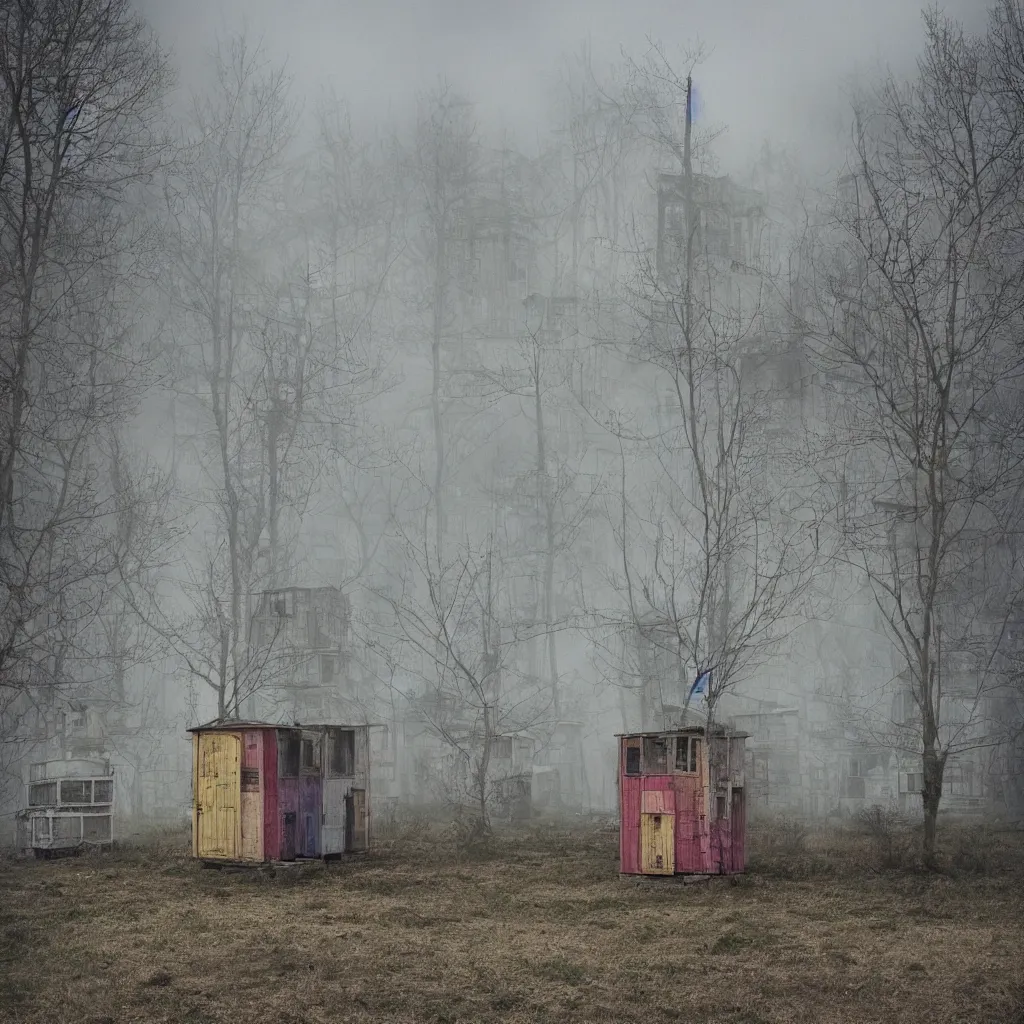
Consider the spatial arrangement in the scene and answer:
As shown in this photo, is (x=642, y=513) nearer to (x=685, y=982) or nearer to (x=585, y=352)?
(x=585, y=352)

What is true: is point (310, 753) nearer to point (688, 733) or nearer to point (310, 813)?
point (310, 813)

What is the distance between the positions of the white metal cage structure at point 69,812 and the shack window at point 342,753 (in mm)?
5133

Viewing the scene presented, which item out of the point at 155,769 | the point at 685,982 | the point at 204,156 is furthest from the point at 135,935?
the point at 204,156

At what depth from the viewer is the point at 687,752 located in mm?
15789

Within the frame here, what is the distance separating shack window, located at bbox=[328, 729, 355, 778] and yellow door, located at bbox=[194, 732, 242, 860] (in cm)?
166

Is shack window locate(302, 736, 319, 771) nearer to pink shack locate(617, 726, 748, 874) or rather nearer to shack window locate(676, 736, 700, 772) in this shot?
pink shack locate(617, 726, 748, 874)

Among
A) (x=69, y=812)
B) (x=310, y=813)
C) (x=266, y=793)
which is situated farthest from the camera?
(x=69, y=812)

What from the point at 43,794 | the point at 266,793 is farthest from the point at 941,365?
the point at 43,794

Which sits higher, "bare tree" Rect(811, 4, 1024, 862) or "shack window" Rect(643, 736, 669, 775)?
"bare tree" Rect(811, 4, 1024, 862)

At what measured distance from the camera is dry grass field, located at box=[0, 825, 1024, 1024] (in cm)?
939

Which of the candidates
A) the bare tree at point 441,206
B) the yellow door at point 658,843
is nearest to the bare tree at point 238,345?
the bare tree at point 441,206

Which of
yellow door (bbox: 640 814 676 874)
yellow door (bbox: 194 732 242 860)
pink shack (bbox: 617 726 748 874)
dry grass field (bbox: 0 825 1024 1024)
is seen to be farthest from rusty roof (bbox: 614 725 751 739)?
yellow door (bbox: 194 732 242 860)

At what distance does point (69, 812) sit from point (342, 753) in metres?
5.54

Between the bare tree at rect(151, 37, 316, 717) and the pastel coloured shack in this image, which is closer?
the pastel coloured shack
